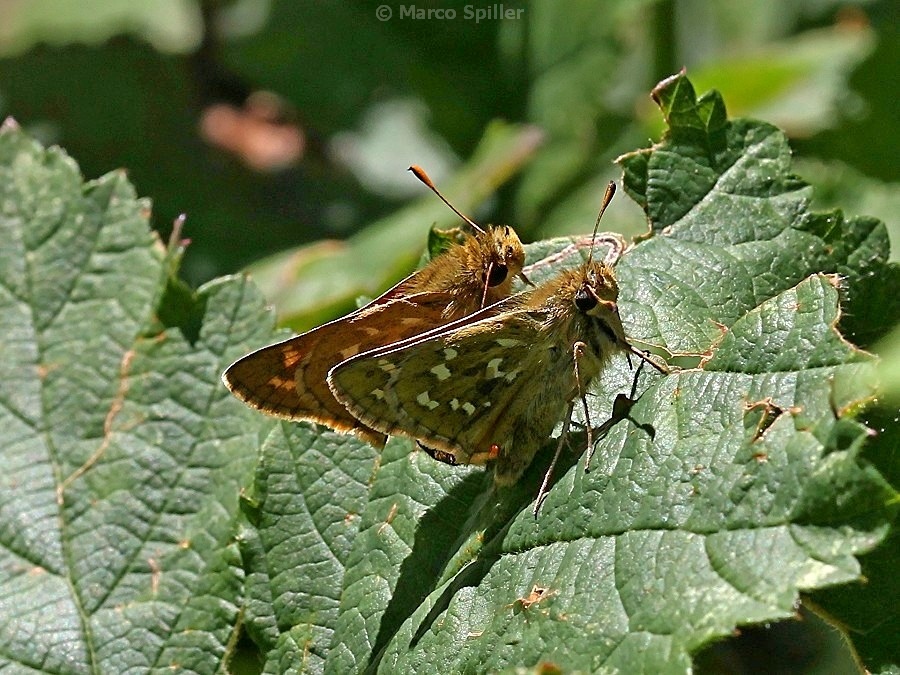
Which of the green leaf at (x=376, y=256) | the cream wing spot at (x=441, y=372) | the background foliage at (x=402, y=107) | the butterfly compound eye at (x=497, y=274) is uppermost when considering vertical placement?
the background foliage at (x=402, y=107)

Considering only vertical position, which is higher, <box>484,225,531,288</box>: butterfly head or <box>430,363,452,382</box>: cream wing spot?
<box>484,225,531,288</box>: butterfly head

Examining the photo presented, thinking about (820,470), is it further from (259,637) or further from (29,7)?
(29,7)

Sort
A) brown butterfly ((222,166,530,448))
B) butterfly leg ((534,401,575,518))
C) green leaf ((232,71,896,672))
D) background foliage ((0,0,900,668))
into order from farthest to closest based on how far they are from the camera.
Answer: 1. background foliage ((0,0,900,668))
2. brown butterfly ((222,166,530,448))
3. butterfly leg ((534,401,575,518))
4. green leaf ((232,71,896,672))

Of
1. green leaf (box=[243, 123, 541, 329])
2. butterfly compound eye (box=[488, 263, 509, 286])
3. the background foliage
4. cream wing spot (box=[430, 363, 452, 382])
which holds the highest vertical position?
the background foliage

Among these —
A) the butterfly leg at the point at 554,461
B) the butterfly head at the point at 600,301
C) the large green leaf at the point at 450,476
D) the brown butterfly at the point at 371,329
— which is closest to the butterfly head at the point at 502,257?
the brown butterfly at the point at 371,329

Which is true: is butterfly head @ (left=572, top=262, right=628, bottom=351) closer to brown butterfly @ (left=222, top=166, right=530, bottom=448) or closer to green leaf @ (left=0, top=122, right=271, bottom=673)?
brown butterfly @ (left=222, top=166, right=530, bottom=448)

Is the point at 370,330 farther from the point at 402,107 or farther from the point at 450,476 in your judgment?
the point at 402,107

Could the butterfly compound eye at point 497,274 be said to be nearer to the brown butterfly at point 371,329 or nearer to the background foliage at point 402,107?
the brown butterfly at point 371,329

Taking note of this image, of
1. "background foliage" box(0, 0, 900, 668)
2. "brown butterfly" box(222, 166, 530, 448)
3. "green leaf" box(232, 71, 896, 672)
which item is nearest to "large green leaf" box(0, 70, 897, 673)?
"green leaf" box(232, 71, 896, 672)
